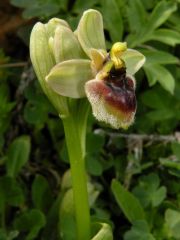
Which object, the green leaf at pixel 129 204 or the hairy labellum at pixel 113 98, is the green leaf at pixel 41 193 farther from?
the hairy labellum at pixel 113 98

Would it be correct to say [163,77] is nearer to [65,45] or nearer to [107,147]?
[107,147]

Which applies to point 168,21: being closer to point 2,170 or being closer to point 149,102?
point 149,102

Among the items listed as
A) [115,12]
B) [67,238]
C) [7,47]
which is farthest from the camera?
[7,47]

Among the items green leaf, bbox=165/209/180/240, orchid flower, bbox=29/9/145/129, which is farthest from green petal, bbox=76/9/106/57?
green leaf, bbox=165/209/180/240

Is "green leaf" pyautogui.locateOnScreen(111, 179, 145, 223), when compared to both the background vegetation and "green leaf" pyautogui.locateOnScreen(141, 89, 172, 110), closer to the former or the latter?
the background vegetation

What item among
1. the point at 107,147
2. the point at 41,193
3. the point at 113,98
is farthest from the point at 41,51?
the point at 107,147

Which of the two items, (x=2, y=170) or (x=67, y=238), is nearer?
(x=67, y=238)

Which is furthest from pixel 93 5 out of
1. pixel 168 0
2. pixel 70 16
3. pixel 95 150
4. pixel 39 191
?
pixel 39 191
